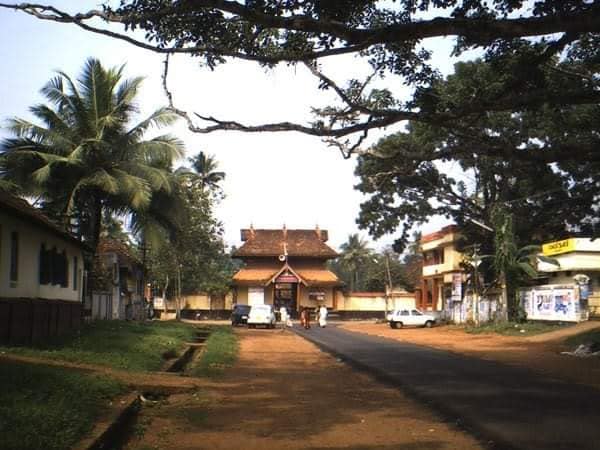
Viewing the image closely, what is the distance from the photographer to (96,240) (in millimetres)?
27047

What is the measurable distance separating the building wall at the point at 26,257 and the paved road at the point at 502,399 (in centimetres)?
798

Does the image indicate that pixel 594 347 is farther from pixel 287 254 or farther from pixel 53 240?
pixel 287 254

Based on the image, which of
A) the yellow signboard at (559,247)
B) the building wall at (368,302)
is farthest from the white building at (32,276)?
the building wall at (368,302)

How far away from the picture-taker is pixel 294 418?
10.1 meters

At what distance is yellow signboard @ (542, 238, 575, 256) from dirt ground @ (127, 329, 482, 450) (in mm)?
22905

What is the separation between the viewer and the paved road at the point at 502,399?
7.97 metres

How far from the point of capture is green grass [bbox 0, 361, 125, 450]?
666cm

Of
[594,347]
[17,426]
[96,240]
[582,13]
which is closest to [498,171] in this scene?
[594,347]

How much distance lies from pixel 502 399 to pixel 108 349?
30.5 feet

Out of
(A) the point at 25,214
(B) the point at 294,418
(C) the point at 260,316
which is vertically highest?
(A) the point at 25,214

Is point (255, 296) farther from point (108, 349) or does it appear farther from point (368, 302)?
point (108, 349)

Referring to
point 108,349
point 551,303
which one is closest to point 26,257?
point 108,349

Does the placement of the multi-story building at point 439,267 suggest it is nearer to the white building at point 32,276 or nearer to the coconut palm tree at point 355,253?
the coconut palm tree at point 355,253

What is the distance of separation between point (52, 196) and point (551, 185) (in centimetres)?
2322
